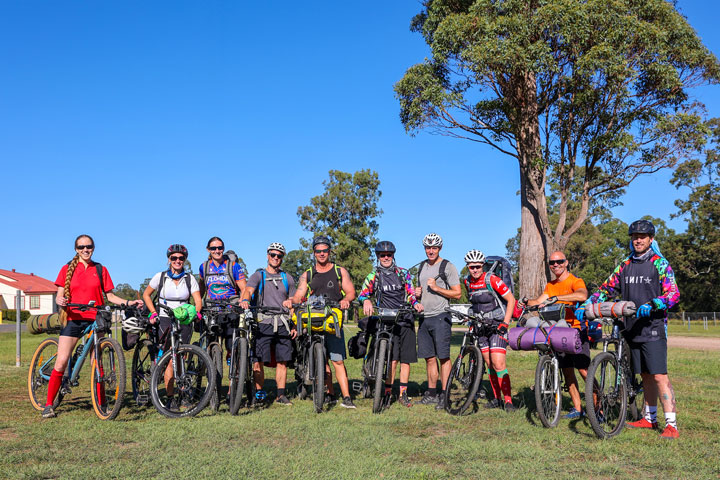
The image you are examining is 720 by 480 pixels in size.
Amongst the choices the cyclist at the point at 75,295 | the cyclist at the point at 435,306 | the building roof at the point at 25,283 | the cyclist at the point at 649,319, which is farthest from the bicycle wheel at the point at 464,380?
the building roof at the point at 25,283

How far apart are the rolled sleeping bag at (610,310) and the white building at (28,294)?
207 feet

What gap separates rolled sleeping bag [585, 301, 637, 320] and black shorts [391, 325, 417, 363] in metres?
2.53

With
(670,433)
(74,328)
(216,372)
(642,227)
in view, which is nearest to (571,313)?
(642,227)

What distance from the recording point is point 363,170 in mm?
58562

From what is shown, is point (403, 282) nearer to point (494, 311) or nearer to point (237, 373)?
point (494, 311)

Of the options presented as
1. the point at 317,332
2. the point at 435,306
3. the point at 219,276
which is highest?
the point at 219,276

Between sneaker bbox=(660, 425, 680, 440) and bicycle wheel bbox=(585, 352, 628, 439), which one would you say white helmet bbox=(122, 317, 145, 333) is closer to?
bicycle wheel bbox=(585, 352, 628, 439)

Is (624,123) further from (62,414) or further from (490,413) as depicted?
(62,414)

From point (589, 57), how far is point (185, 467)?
51.5ft

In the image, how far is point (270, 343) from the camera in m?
8.10

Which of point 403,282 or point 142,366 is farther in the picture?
point 403,282

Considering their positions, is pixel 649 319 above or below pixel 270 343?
above

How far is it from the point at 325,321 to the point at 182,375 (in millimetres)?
1785

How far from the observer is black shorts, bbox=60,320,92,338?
7.23 m
